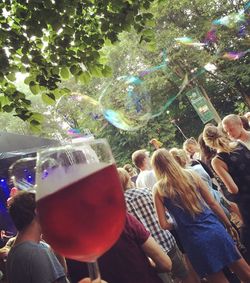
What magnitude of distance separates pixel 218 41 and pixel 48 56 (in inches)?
783

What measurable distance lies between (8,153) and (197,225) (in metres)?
9.08

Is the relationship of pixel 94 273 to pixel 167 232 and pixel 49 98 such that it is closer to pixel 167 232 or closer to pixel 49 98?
pixel 49 98

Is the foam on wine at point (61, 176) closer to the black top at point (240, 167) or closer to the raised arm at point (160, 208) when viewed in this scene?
the raised arm at point (160, 208)

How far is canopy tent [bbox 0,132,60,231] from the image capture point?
35.7 ft

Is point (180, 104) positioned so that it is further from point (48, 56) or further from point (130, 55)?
point (48, 56)

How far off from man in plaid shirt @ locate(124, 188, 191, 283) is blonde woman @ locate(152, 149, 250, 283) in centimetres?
31

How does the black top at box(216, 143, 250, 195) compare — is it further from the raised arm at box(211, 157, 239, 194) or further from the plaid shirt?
the plaid shirt

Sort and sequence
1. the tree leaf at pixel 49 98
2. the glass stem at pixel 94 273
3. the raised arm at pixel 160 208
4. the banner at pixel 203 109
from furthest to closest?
the banner at pixel 203 109 → the raised arm at pixel 160 208 → the tree leaf at pixel 49 98 → the glass stem at pixel 94 273

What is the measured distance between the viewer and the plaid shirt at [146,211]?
398 cm

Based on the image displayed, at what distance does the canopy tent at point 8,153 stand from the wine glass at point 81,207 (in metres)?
10.5

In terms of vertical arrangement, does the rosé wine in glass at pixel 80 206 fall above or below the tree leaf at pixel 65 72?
below

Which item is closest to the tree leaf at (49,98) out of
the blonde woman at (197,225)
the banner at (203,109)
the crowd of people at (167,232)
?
the crowd of people at (167,232)

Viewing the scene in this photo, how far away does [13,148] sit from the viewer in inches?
461

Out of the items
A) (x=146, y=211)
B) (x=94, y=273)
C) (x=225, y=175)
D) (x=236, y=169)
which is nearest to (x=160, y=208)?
(x=146, y=211)
